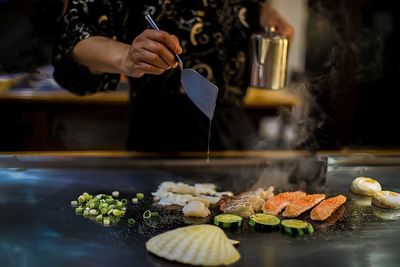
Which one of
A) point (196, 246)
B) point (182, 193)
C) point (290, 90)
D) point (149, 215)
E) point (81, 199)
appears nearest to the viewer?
point (196, 246)

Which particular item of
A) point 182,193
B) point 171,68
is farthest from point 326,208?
point 171,68

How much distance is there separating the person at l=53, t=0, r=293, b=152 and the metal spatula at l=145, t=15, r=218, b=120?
0.62ft

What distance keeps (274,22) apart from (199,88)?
2.78ft

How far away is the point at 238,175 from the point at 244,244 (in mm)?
690

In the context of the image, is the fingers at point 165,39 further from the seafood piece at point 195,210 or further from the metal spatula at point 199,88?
the seafood piece at point 195,210

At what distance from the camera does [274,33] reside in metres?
2.33

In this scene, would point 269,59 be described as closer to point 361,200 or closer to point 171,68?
point 171,68

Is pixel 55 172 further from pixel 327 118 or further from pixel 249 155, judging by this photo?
pixel 327 118

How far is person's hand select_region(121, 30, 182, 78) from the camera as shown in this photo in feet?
5.98

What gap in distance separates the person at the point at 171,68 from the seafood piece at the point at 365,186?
2.59 feet

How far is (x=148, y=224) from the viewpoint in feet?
5.86

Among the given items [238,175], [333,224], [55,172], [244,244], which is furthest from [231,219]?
[55,172]

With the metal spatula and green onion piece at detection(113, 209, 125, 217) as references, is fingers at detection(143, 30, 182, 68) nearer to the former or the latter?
the metal spatula

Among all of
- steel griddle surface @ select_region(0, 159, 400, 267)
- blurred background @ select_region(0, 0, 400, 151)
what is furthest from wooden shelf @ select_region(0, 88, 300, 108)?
steel griddle surface @ select_region(0, 159, 400, 267)
